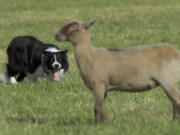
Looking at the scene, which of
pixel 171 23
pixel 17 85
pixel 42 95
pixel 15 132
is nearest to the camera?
pixel 15 132

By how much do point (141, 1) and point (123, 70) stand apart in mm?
26632

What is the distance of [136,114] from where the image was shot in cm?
708

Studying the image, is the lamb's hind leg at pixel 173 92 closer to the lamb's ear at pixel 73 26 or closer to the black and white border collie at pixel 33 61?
the lamb's ear at pixel 73 26

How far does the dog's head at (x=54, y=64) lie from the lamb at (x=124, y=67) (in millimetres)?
4668

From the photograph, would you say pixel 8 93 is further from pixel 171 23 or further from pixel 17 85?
pixel 171 23

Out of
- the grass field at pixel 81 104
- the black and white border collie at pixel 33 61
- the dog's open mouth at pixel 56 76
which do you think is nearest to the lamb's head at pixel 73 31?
the grass field at pixel 81 104

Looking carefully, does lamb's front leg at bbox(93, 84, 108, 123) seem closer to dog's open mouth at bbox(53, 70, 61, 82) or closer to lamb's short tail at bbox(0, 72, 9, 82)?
dog's open mouth at bbox(53, 70, 61, 82)

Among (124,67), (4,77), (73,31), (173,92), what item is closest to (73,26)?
(73,31)

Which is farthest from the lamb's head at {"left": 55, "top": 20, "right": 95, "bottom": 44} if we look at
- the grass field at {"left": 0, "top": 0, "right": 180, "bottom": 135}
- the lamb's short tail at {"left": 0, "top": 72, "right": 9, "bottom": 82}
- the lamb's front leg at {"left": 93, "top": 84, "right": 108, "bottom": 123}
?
the lamb's short tail at {"left": 0, "top": 72, "right": 9, "bottom": 82}

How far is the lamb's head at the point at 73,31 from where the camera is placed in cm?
619

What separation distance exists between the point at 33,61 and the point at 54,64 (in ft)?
2.93

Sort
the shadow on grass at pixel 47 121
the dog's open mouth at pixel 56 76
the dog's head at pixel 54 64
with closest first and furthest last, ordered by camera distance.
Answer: the shadow on grass at pixel 47 121, the dog's open mouth at pixel 56 76, the dog's head at pixel 54 64

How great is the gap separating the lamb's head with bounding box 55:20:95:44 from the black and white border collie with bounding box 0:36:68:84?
4.82 metres

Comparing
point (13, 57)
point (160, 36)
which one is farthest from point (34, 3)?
point (13, 57)
